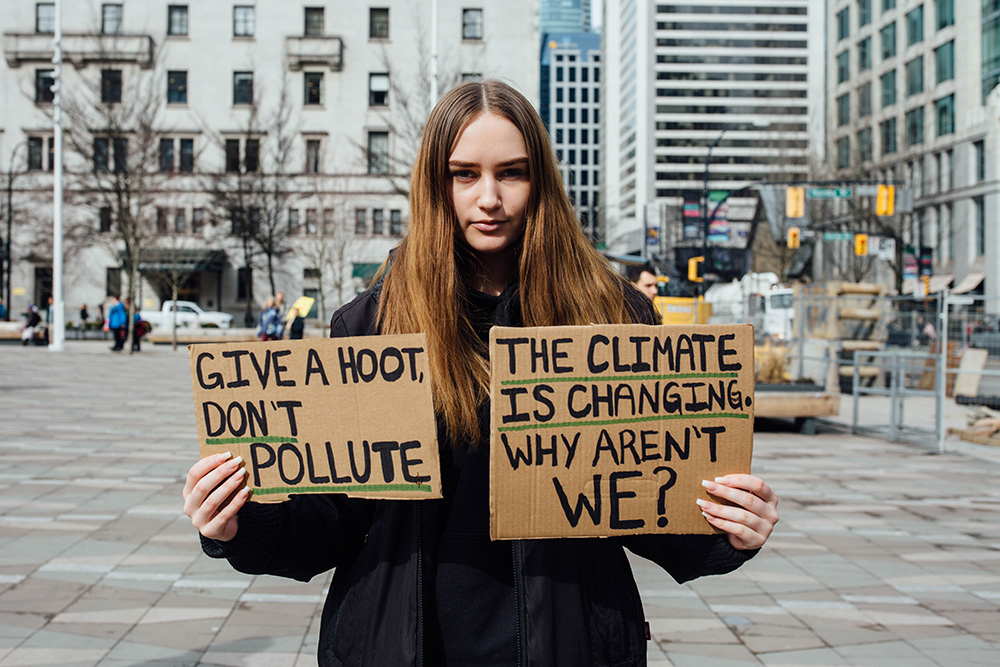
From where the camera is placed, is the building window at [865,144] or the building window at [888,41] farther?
the building window at [888,41]

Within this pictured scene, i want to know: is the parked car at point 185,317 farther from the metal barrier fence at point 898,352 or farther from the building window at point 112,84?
the metal barrier fence at point 898,352

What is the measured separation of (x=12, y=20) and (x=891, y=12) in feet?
169

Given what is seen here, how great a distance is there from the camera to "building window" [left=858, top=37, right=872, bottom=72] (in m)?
57.8

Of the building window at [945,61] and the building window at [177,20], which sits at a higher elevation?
the building window at [177,20]

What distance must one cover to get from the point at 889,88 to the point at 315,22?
35.0 m

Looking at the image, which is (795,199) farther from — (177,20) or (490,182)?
(177,20)

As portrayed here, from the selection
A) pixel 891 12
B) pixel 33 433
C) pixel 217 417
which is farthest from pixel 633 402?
pixel 891 12

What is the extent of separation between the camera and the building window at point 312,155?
4706cm

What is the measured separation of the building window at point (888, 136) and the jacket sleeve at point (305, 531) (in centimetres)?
4886

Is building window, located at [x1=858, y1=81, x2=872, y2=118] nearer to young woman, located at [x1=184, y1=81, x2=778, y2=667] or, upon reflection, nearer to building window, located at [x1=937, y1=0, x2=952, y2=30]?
building window, located at [x1=937, y1=0, x2=952, y2=30]

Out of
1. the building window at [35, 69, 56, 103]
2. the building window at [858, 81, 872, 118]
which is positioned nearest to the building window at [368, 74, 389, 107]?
the building window at [35, 69, 56, 103]

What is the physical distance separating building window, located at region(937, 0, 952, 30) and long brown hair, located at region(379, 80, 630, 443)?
53824 millimetres

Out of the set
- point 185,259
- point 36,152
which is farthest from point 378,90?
point 36,152

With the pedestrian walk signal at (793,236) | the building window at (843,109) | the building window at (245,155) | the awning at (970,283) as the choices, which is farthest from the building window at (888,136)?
the building window at (245,155)
